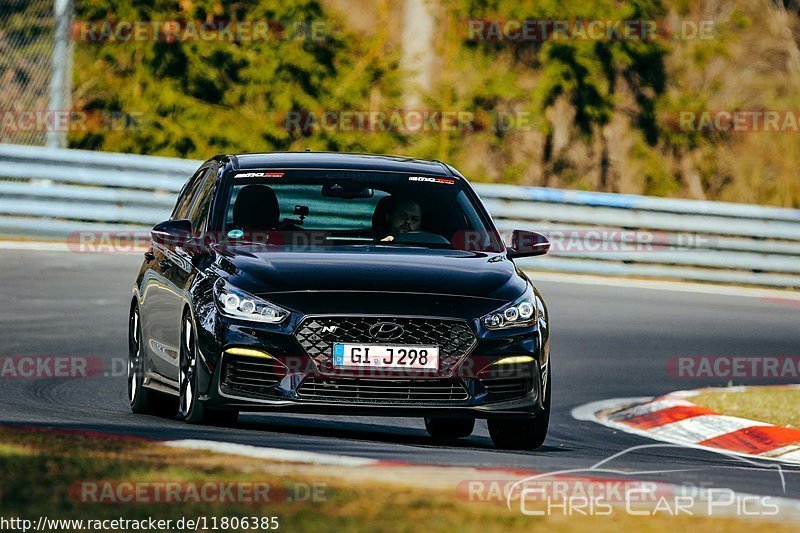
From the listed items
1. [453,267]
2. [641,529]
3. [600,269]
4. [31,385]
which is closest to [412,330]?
[453,267]

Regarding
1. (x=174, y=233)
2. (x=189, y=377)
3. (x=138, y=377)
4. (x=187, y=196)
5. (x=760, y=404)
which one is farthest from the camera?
(x=760, y=404)

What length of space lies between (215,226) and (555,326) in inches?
299

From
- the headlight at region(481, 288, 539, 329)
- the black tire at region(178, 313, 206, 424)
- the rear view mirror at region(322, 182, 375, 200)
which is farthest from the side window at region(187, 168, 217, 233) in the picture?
the headlight at region(481, 288, 539, 329)

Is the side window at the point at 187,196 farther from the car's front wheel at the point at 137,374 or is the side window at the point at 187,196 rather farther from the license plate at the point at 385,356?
the license plate at the point at 385,356

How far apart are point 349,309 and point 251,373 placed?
0.59 m

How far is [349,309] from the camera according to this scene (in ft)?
28.7

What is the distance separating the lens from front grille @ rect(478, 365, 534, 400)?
29.4 feet

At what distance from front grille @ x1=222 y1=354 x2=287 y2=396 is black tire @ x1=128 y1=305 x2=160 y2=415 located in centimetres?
177

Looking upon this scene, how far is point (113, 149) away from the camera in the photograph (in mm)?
24609

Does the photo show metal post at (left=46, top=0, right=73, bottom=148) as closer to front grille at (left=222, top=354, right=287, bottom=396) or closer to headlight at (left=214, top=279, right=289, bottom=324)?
headlight at (left=214, top=279, right=289, bottom=324)

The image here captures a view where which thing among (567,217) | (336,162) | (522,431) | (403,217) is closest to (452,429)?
(522,431)

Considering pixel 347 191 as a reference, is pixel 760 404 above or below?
below

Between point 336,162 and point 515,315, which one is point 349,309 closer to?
point 515,315

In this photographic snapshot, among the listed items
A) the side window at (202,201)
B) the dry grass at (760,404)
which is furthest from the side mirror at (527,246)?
the dry grass at (760,404)
